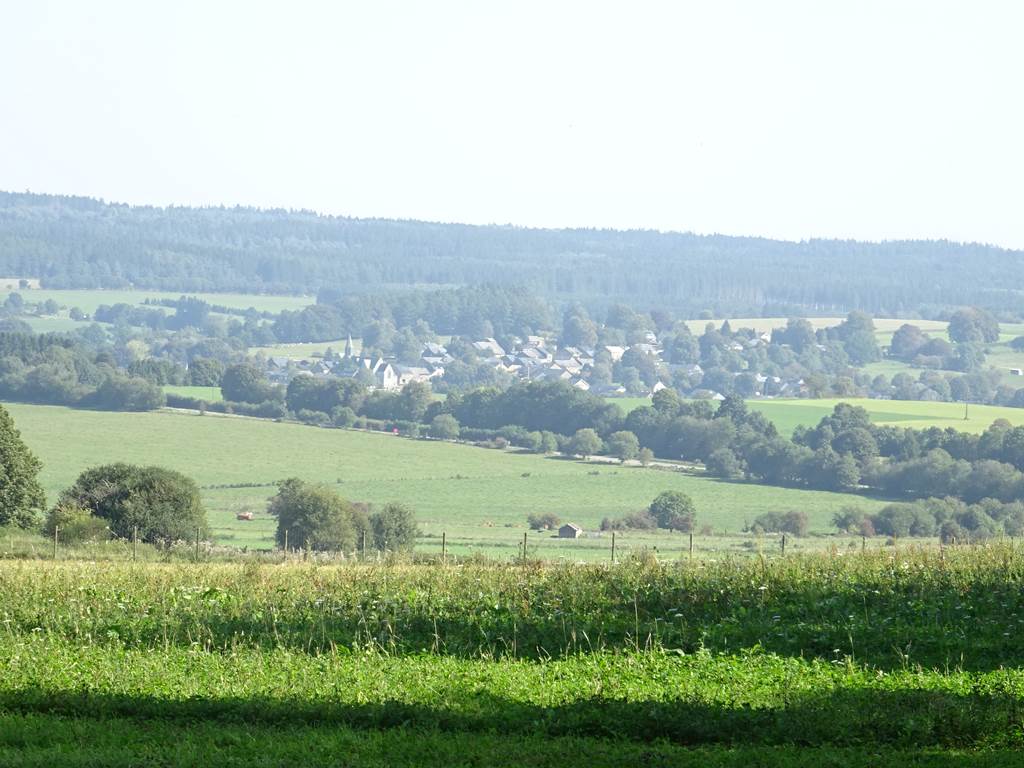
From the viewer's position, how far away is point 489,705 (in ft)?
43.7

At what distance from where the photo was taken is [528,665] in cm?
1522

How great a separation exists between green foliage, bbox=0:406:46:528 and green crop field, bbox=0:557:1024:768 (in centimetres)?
2611

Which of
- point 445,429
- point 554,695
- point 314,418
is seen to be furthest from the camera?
point 314,418

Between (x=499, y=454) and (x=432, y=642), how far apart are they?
101045 millimetres

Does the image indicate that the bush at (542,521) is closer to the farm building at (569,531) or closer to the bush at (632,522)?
the farm building at (569,531)

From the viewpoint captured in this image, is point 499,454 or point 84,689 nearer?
point 84,689

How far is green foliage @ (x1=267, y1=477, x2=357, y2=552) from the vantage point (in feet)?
200

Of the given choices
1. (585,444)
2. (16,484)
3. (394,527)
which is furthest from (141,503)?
(585,444)

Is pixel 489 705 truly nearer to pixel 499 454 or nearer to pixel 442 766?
pixel 442 766

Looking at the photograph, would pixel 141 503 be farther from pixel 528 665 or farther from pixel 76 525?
pixel 528 665

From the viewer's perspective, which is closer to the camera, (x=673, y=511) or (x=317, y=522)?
(x=317, y=522)

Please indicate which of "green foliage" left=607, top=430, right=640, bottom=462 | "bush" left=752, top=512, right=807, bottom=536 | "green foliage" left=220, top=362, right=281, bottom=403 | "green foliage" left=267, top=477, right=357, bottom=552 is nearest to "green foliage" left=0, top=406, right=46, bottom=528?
"green foliage" left=267, top=477, right=357, bottom=552

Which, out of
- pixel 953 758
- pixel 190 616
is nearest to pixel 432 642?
pixel 190 616

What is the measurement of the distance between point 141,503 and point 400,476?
5119 centimetres
